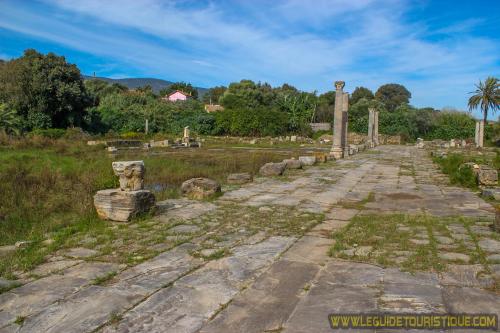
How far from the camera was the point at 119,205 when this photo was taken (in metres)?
5.95

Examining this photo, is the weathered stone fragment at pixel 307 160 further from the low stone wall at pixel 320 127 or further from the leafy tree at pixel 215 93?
the leafy tree at pixel 215 93

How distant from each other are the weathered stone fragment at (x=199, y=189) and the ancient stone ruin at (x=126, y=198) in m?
1.52

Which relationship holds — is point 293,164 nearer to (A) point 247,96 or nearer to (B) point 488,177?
(B) point 488,177

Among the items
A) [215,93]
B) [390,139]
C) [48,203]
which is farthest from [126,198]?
[215,93]

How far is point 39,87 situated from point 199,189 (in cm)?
2699

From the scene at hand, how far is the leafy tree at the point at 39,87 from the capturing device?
98.2 feet

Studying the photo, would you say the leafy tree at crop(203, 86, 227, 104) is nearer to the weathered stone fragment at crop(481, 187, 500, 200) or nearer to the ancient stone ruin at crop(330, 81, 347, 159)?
the ancient stone ruin at crop(330, 81, 347, 159)

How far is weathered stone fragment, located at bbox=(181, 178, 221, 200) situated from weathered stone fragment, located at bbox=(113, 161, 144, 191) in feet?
5.70

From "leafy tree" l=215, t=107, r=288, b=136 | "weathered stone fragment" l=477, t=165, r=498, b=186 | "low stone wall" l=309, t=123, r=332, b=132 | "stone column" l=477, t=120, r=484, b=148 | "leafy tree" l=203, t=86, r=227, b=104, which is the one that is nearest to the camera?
"weathered stone fragment" l=477, t=165, r=498, b=186

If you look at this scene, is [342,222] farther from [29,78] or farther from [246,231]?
[29,78]

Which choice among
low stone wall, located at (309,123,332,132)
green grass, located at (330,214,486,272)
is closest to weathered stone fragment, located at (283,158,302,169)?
green grass, located at (330,214,486,272)

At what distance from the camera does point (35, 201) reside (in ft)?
26.9

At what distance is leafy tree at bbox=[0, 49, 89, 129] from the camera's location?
98.2 ft

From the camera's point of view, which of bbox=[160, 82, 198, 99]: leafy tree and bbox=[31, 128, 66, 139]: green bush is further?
bbox=[160, 82, 198, 99]: leafy tree
